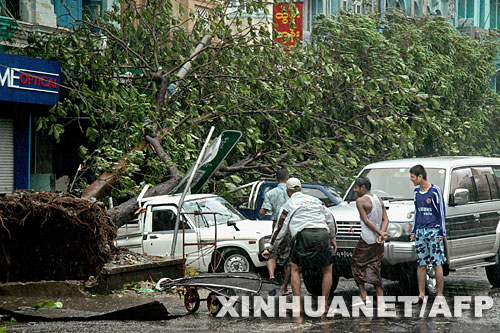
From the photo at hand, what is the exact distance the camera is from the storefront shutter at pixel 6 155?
17.7m

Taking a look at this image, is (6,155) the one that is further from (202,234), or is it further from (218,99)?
(202,234)

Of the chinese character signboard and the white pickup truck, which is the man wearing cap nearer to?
the white pickup truck

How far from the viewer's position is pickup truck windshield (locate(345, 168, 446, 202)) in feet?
40.8

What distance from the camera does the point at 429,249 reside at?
10.7m

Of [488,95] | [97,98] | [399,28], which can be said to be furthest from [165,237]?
[488,95]

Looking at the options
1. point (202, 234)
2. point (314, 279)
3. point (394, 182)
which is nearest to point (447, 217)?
point (394, 182)

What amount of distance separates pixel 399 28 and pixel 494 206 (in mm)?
14829

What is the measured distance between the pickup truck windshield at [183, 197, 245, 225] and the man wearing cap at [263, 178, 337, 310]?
13.4ft

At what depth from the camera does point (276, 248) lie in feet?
33.2

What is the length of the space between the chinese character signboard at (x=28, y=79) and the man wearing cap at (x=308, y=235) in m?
8.28

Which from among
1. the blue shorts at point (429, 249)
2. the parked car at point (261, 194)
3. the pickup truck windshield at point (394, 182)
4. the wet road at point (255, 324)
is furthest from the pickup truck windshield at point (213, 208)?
the blue shorts at point (429, 249)

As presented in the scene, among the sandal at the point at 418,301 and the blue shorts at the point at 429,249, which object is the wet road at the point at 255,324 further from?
the blue shorts at the point at 429,249

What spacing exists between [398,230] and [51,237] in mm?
4716

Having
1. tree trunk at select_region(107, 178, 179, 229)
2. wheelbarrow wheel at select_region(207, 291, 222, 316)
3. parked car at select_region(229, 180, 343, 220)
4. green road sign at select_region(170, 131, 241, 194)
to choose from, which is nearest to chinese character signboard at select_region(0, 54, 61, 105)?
tree trunk at select_region(107, 178, 179, 229)
